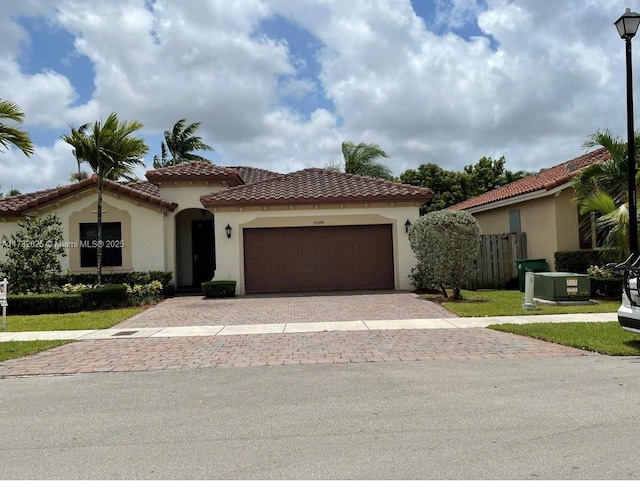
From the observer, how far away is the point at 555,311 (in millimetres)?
12188

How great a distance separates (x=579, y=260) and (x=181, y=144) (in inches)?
993

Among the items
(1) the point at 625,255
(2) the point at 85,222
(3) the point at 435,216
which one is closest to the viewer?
(1) the point at 625,255

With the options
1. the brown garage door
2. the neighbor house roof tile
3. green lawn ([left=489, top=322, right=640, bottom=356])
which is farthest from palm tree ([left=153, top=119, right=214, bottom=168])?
green lawn ([left=489, top=322, right=640, bottom=356])

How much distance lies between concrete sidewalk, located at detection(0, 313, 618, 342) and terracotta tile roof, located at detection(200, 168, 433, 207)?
7091 millimetres

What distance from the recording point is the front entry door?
21250 mm

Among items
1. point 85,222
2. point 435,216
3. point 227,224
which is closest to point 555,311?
point 435,216

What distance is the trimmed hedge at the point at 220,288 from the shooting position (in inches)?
682

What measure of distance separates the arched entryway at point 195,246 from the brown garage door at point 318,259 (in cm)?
349

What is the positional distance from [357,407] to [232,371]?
2460 mm

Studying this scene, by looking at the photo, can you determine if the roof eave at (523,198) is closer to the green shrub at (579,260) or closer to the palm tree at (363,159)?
the green shrub at (579,260)

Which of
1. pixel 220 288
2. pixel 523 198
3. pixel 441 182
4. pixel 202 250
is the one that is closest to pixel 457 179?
pixel 441 182

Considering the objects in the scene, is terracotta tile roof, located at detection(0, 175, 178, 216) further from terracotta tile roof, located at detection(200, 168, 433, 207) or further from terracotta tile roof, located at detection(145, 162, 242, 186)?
terracotta tile roof, located at detection(200, 168, 433, 207)

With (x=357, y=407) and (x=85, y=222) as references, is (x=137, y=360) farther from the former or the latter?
(x=85, y=222)

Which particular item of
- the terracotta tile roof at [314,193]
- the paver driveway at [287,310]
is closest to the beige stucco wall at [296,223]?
the terracotta tile roof at [314,193]
